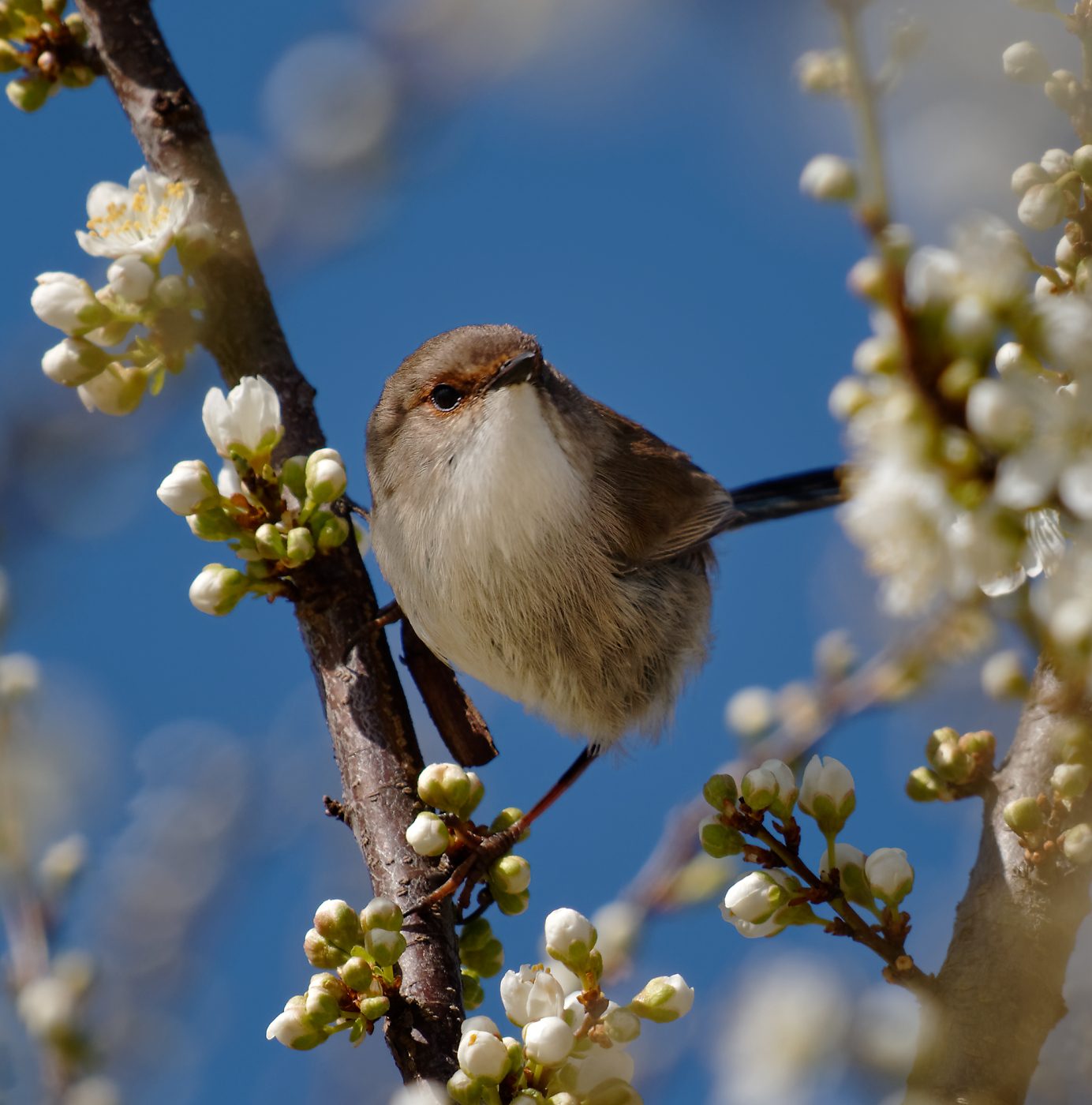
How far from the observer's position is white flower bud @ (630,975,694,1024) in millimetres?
2068

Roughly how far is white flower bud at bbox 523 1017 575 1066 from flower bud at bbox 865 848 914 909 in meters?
0.60

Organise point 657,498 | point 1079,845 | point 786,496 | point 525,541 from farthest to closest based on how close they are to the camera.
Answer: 1. point 786,496
2. point 657,498
3. point 525,541
4. point 1079,845

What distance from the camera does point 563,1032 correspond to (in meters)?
1.91

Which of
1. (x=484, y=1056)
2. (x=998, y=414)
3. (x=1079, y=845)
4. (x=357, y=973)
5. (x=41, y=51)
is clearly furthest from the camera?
(x=41, y=51)

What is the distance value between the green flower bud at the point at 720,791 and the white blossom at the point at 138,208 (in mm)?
1596

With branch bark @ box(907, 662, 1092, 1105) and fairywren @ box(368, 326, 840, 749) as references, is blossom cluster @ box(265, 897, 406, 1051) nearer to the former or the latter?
branch bark @ box(907, 662, 1092, 1105)

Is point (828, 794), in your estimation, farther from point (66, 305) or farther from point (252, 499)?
point (66, 305)

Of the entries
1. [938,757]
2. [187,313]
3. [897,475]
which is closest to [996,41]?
[897,475]

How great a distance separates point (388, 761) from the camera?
2.68m

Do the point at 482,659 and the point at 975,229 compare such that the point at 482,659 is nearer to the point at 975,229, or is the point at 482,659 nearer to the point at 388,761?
the point at 388,761

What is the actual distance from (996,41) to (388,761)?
5.91ft

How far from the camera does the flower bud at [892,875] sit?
83.4 inches

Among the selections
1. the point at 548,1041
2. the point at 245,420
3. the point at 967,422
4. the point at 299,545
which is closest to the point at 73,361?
the point at 245,420

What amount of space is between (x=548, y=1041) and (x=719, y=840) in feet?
1.62
